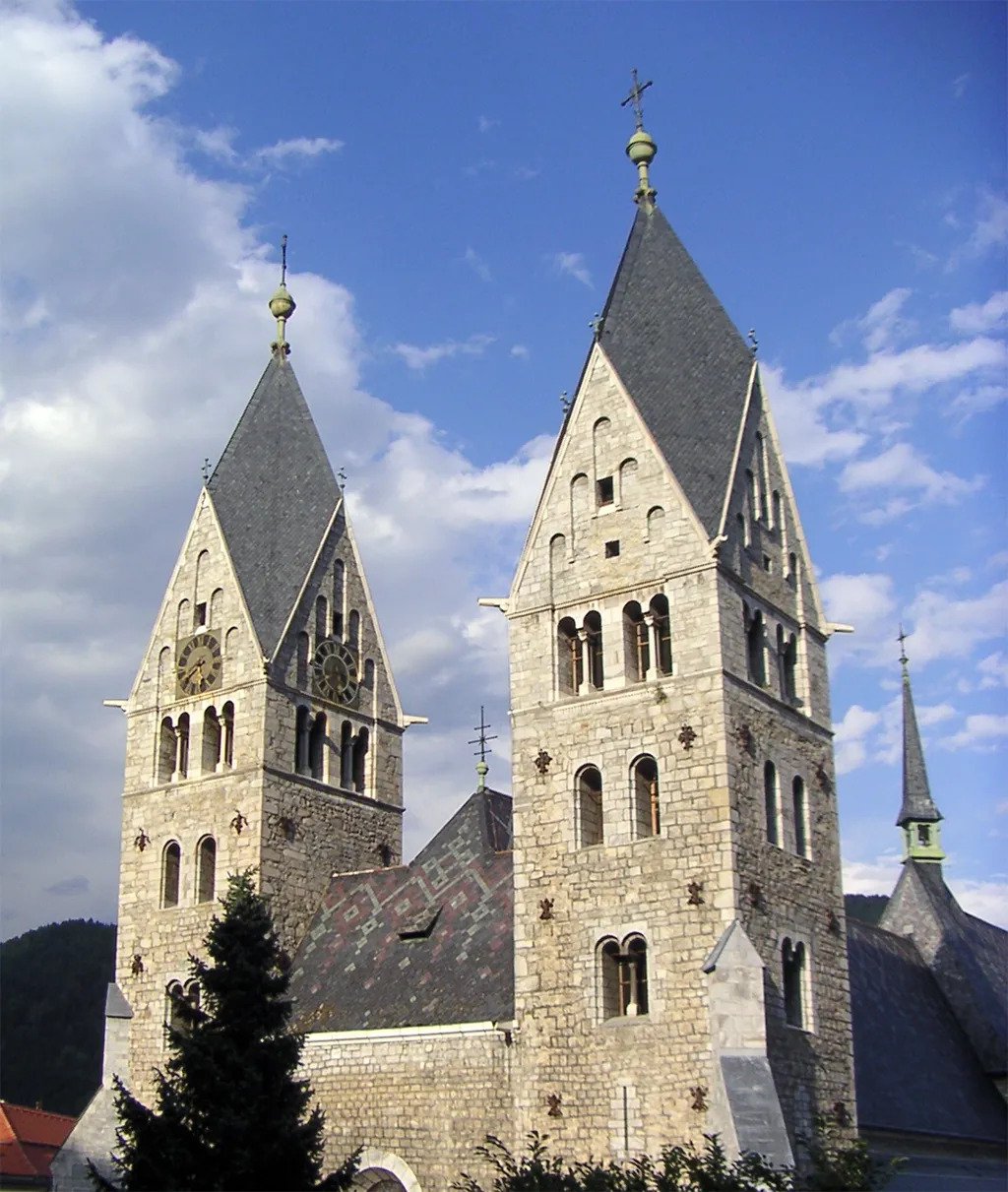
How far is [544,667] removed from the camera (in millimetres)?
30609

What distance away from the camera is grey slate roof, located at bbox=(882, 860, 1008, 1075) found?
40500mm

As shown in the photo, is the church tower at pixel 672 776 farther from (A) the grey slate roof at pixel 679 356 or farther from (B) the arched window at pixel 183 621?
(B) the arched window at pixel 183 621

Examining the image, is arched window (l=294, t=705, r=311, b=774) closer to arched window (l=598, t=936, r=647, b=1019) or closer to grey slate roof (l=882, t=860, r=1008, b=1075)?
arched window (l=598, t=936, r=647, b=1019)

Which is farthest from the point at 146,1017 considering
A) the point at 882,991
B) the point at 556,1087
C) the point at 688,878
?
the point at 882,991

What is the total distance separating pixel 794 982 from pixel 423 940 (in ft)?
27.5

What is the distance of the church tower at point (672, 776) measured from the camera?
2647 centimetres

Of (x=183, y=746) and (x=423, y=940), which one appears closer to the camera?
(x=423, y=940)

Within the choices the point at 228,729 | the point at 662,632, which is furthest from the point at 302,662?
the point at 662,632

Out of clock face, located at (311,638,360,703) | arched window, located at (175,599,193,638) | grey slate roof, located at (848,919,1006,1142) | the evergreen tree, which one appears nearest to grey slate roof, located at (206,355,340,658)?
clock face, located at (311,638,360,703)

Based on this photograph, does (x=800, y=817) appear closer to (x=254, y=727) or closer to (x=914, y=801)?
(x=254, y=727)

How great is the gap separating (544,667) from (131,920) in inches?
497

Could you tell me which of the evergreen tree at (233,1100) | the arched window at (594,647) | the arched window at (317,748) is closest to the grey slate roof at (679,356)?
the arched window at (594,647)

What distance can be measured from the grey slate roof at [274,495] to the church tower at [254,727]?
5 cm

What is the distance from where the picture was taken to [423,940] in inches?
1309
